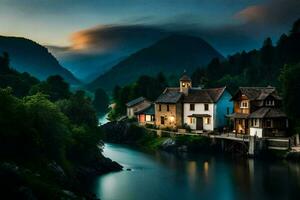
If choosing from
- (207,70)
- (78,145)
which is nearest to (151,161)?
(78,145)

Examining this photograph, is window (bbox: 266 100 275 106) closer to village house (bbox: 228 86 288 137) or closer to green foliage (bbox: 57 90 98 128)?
village house (bbox: 228 86 288 137)

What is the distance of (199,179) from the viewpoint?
2557 inches

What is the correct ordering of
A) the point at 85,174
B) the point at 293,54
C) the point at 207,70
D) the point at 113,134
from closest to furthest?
the point at 85,174, the point at 113,134, the point at 293,54, the point at 207,70

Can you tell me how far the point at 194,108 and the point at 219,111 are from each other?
486 centimetres

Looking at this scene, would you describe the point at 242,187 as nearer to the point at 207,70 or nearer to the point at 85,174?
the point at 85,174

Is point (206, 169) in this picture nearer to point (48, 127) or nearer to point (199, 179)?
point (199, 179)

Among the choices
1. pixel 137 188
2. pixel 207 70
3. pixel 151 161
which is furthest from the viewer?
pixel 207 70

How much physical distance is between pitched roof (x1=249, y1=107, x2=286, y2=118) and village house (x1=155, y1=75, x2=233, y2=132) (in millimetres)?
13106

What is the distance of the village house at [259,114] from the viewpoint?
87.1 metres

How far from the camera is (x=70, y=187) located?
163ft

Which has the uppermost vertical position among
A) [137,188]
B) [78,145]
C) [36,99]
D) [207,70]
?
[207,70]

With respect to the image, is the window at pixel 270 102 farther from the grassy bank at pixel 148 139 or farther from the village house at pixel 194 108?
the village house at pixel 194 108

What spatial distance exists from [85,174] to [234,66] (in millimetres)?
118096

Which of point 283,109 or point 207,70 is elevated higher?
point 207,70
